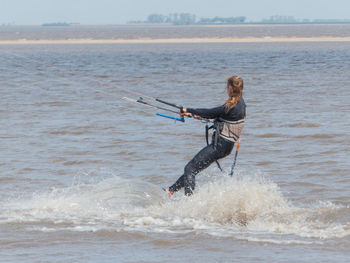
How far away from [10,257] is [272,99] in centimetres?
1584

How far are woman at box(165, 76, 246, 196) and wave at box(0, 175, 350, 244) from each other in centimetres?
32

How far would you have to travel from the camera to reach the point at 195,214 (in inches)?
328

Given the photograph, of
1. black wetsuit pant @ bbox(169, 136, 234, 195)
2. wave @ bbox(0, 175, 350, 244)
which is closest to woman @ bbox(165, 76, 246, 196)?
black wetsuit pant @ bbox(169, 136, 234, 195)

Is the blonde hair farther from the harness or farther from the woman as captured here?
the harness

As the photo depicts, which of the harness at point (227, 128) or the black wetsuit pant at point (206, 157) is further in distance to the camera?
the black wetsuit pant at point (206, 157)

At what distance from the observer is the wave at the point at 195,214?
764 centimetres

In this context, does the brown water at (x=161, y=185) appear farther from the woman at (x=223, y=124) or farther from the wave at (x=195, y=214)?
the woman at (x=223, y=124)

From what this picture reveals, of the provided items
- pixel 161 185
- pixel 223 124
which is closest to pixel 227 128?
pixel 223 124

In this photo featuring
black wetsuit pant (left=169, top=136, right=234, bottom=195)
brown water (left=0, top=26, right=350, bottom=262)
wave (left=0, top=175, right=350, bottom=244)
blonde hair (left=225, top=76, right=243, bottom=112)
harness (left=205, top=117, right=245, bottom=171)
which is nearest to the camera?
brown water (left=0, top=26, right=350, bottom=262)

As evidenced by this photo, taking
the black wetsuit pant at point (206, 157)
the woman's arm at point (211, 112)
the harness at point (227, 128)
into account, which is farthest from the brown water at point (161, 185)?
the woman's arm at point (211, 112)

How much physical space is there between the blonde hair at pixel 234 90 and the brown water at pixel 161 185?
42.9 inches

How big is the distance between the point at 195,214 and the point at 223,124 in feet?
3.63

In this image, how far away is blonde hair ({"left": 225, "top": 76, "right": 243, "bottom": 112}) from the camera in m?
8.04

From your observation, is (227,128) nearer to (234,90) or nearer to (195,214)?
(234,90)
